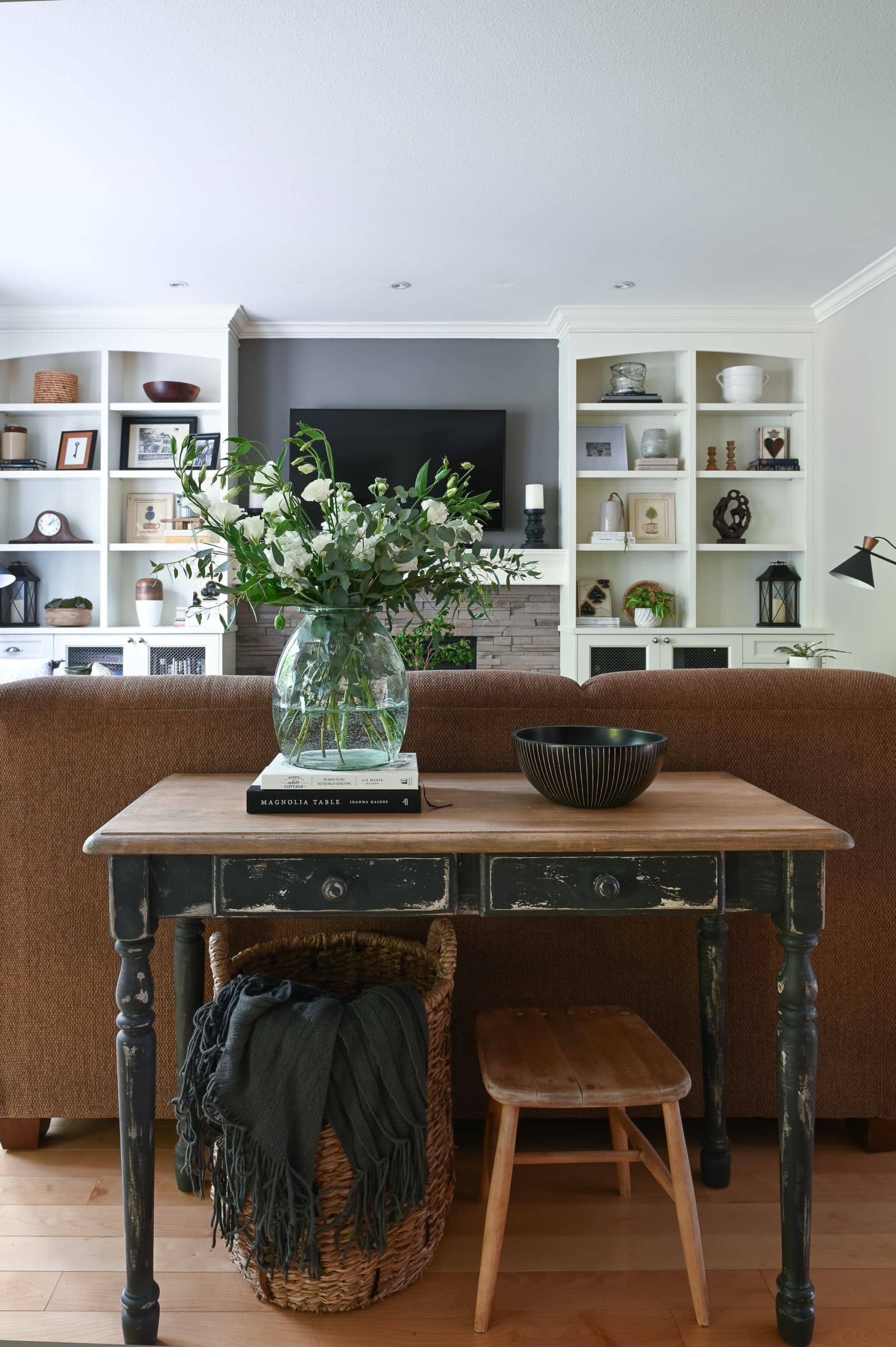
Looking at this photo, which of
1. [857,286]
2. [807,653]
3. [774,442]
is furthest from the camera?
[774,442]

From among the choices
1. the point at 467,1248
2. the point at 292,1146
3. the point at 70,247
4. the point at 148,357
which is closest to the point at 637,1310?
the point at 467,1248

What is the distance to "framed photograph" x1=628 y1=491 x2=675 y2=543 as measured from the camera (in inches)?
228

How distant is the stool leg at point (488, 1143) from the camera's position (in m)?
1.54

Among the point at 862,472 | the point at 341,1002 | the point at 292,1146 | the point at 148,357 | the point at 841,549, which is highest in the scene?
the point at 148,357

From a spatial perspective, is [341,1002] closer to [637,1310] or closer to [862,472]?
[637,1310]

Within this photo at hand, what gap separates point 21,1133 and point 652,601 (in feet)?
14.6

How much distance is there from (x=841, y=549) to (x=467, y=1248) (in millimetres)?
4621

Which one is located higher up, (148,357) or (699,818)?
(148,357)

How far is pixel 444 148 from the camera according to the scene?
11.7ft

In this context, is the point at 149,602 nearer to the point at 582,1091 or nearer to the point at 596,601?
the point at 596,601

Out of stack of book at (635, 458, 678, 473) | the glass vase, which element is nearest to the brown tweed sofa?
the glass vase

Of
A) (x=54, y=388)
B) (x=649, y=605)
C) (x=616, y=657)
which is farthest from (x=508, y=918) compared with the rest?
(x=54, y=388)

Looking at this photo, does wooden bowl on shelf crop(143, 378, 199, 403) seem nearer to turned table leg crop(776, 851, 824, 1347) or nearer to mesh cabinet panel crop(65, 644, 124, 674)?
mesh cabinet panel crop(65, 644, 124, 674)

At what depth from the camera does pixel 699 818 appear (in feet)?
4.16
